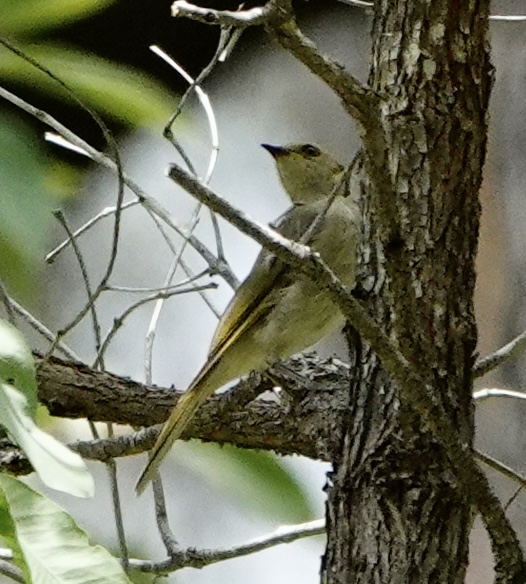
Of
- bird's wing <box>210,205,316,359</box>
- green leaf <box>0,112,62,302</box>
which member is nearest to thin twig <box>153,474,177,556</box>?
bird's wing <box>210,205,316,359</box>

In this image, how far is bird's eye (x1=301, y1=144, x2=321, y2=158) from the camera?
75.7 inches

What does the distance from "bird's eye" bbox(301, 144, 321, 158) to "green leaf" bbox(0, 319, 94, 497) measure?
4.41ft

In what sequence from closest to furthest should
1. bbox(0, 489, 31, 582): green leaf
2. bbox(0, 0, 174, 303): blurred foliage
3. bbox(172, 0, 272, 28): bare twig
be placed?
1. bbox(0, 489, 31, 582): green leaf
2. bbox(172, 0, 272, 28): bare twig
3. bbox(0, 0, 174, 303): blurred foliage

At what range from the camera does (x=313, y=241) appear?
162cm

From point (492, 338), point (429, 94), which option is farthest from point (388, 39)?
point (492, 338)

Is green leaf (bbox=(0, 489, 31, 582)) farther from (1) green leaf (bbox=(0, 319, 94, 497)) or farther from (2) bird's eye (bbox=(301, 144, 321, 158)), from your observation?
(2) bird's eye (bbox=(301, 144, 321, 158))

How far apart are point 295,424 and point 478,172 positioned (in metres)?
0.35

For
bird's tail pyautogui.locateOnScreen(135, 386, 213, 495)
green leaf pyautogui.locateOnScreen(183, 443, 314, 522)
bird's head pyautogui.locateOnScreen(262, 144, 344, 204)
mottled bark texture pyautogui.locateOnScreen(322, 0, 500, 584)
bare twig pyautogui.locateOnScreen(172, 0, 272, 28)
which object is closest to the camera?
bare twig pyautogui.locateOnScreen(172, 0, 272, 28)

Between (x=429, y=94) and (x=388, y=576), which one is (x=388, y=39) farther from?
(x=388, y=576)

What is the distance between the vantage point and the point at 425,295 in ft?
3.45

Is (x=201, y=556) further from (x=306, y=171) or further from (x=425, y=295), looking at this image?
(x=306, y=171)

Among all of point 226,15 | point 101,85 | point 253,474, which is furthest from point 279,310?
point 226,15

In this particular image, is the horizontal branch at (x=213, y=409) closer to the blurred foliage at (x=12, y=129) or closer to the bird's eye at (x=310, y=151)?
the blurred foliage at (x=12, y=129)

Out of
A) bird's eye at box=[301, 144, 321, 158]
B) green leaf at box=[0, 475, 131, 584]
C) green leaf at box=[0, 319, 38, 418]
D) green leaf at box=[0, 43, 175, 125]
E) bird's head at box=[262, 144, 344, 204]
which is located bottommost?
green leaf at box=[0, 475, 131, 584]
